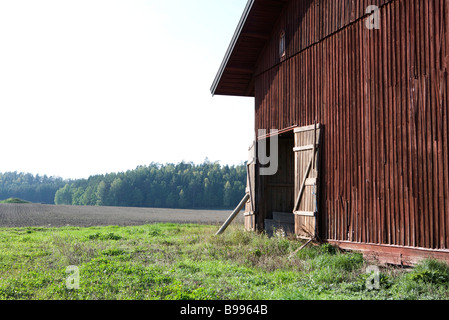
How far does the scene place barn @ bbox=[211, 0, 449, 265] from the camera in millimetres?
8531

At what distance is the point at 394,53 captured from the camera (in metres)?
9.48

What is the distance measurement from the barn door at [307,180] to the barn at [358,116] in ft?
0.09

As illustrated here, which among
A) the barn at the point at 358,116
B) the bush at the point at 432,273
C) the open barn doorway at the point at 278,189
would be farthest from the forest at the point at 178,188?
the bush at the point at 432,273

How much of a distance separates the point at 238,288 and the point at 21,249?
329 inches

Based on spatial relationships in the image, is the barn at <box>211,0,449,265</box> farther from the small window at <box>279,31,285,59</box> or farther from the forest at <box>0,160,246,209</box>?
the forest at <box>0,160,246,209</box>

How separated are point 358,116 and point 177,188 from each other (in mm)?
98196

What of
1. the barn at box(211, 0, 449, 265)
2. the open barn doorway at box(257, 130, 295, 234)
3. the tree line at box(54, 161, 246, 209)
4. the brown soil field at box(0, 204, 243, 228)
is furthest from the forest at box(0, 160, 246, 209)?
the barn at box(211, 0, 449, 265)

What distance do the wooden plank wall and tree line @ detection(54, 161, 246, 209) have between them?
285 ft

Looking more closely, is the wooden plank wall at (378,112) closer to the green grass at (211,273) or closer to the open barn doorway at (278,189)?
the green grass at (211,273)

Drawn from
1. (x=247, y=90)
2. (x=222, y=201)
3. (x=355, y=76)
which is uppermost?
(x=247, y=90)

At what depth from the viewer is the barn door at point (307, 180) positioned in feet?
38.4

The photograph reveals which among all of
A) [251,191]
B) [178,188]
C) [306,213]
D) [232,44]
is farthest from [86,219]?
[178,188]
